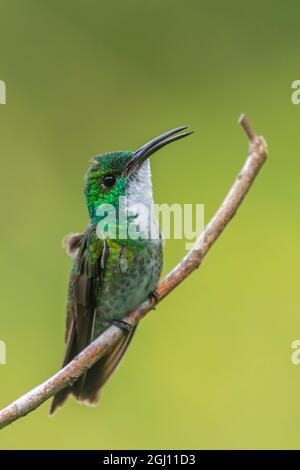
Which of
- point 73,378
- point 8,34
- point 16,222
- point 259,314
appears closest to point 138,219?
point 73,378

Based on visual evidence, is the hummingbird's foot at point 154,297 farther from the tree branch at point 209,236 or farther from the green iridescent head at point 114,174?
the green iridescent head at point 114,174

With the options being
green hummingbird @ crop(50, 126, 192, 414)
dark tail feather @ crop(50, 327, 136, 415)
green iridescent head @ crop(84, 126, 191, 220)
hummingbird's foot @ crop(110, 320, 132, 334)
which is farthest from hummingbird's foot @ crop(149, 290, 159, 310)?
green iridescent head @ crop(84, 126, 191, 220)

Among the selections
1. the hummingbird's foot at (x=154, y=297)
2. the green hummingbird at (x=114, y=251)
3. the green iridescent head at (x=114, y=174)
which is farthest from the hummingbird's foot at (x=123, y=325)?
the green iridescent head at (x=114, y=174)

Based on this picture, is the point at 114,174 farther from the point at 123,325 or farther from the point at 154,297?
the point at 123,325

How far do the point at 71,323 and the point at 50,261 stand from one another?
1.88 m

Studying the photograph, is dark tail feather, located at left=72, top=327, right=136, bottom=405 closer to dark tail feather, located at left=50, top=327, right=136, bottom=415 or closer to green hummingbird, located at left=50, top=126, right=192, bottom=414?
dark tail feather, located at left=50, top=327, right=136, bottom=415

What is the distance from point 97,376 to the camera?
3.84 meters

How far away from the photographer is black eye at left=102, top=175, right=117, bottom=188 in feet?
11.7

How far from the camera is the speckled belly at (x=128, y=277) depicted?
350 centimetres

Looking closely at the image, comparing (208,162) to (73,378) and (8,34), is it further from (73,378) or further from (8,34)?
(73,378)

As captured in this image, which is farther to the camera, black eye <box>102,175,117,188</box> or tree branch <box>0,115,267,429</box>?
black eye <box>102,175,117,188</box>

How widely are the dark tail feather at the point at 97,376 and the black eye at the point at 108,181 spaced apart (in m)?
0.77

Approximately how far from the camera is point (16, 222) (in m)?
5.83

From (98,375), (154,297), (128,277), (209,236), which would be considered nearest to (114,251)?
(128,277)
